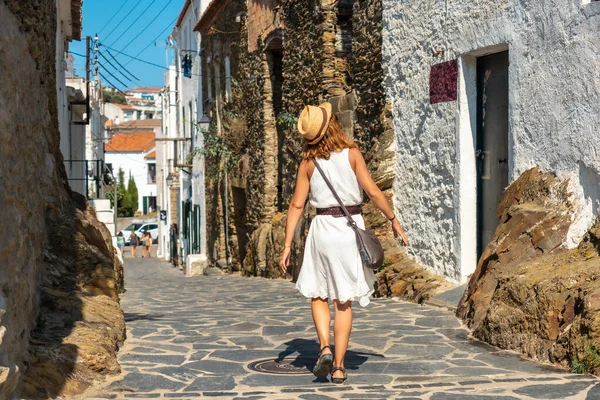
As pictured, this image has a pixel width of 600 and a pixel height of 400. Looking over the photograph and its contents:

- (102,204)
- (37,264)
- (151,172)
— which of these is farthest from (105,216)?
(151,172)

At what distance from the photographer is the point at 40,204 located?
22.1 feet

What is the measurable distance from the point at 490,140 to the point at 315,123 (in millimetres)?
4189

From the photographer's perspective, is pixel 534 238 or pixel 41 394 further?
pixel 534 238

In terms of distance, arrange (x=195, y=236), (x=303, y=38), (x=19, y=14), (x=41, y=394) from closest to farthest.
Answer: (x=41, y=394) < (x=19, y=14) < (x=303, y=38) < (x=195, y=236)

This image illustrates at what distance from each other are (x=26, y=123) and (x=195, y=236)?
24.1 m

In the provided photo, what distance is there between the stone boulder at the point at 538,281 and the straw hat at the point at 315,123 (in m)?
2.03

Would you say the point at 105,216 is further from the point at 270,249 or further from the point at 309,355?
the point at 309,355

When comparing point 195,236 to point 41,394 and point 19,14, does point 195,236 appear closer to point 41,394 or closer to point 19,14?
point 19,14

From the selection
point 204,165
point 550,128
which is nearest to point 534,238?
point 550,128

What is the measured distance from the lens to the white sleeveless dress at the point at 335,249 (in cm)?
546

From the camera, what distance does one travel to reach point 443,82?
390 inches

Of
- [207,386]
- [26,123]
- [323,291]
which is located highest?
[26,123]

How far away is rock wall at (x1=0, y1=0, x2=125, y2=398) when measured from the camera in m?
4.45

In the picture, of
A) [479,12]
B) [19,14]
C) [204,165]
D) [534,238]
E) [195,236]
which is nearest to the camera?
[19,14]
